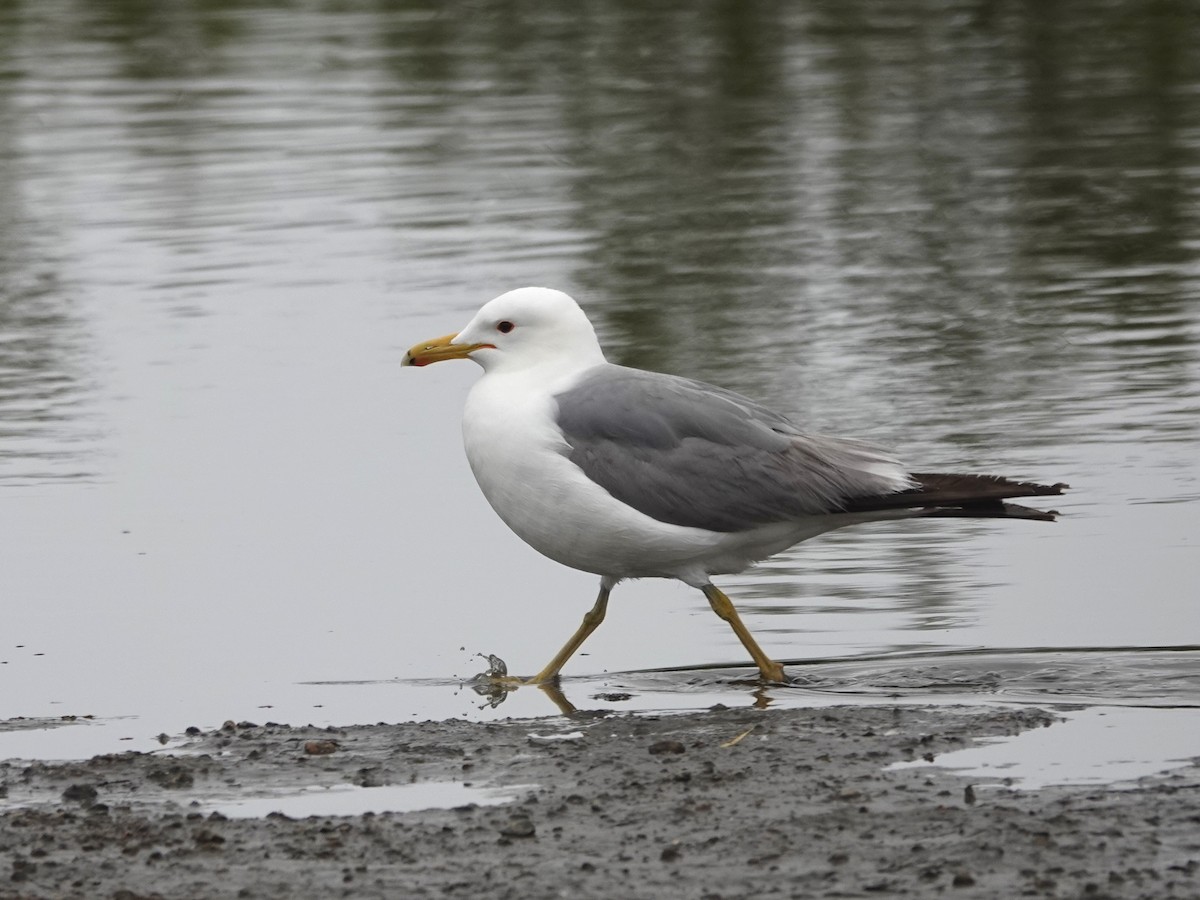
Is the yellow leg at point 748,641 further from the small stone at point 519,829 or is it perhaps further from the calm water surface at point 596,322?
the small stone at point 519,829

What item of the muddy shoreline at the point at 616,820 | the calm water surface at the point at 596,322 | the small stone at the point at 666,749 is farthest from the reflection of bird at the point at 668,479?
the small stone at the point at 666,749

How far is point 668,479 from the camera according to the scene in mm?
7387

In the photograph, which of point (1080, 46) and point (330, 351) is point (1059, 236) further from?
point (1080, 46)

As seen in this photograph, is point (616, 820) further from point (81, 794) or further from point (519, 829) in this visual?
point (81, 794)

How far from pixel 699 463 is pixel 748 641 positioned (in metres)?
0.62

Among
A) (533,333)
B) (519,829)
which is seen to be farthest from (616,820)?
(533,333)

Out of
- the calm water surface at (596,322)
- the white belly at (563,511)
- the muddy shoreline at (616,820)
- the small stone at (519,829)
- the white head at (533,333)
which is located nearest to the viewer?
the muddy shoreline at (616,820)

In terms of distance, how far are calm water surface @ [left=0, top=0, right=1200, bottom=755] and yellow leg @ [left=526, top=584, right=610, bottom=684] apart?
0.07 m

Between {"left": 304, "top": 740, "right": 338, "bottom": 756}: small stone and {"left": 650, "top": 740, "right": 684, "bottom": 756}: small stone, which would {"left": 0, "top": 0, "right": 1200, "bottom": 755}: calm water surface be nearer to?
{"left": 304, "top": 740, "right": 338, "bottom": 756}: small stone

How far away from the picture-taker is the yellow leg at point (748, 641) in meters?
7.52

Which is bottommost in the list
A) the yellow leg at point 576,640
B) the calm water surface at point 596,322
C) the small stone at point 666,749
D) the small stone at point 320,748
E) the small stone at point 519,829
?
the calm water surface at point 596,322

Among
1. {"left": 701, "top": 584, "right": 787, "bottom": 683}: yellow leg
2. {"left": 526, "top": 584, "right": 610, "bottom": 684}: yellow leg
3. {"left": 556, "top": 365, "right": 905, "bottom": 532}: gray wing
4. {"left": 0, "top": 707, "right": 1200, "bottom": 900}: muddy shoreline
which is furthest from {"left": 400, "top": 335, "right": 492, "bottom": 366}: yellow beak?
{"left": 0, "top": 707, "right": 1200, "bottom": 900}: muddy shoreline

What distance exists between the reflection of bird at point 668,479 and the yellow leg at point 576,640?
0.21 m

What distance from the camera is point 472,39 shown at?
29.3 metres
